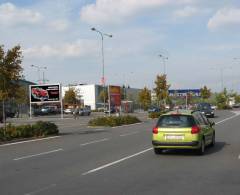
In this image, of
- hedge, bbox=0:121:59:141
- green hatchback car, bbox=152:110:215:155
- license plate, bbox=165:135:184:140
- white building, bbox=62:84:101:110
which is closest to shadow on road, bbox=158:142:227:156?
green hatchback car, bbox=152:110:215:155

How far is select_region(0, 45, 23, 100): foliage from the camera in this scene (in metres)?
24.9

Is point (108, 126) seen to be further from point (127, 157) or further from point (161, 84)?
point (161, 84)

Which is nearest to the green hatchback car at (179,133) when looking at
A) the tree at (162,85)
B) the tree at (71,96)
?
the tree at (162,85)

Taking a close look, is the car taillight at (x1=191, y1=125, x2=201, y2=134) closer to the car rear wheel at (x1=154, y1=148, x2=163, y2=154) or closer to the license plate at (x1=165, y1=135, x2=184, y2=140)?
the license plate at (x1=165, y1=135, x2=184, y2=140)

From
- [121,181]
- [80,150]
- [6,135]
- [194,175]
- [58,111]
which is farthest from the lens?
[58,111]

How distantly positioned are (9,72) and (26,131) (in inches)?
130

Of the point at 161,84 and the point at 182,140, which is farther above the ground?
the point at 161,84

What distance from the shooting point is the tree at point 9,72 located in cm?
2492

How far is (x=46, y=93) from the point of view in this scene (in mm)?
61938

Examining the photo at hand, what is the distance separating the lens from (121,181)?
10.3 metres

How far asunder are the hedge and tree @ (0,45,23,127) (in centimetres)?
175

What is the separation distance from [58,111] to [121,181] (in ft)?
283

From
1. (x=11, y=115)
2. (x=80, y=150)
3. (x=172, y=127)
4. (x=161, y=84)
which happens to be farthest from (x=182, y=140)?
(x=11, y=115)

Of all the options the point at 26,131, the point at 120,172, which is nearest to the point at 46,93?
the point at 26,131
